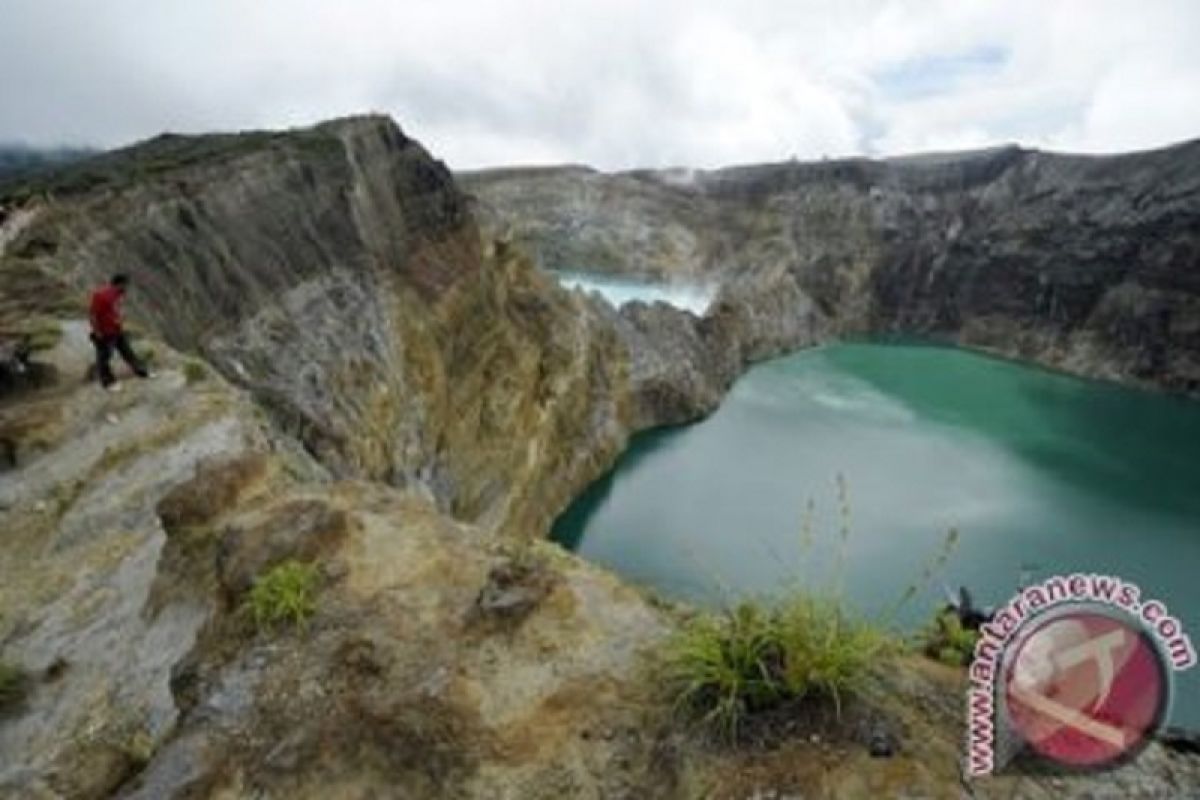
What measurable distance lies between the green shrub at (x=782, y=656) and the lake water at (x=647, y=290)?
15261 cm

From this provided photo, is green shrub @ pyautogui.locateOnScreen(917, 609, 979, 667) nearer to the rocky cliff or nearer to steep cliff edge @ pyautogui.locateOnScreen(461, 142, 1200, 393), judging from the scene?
the rocky cliff

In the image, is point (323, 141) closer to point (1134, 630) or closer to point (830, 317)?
point (1134, 630)

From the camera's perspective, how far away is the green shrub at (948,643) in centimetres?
942

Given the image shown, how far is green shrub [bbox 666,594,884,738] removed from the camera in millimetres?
8102

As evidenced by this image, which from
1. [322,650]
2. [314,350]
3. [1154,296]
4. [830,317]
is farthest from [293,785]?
[830,317]

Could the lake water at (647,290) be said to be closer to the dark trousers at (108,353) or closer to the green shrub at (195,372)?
the green shrub at (195,372)

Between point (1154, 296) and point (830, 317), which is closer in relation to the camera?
point (1154, 296)

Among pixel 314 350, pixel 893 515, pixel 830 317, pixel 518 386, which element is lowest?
pixel 830 317

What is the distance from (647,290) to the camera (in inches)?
6954

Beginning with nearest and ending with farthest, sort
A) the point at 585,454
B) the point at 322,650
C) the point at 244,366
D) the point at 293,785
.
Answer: the point at 293,785
the point at 322,650
the point at 244,366
the point at 585,454

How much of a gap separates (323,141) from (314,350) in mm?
20008

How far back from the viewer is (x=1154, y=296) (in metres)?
142

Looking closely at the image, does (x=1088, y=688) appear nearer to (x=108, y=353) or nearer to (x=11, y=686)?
(x=11, y=686)

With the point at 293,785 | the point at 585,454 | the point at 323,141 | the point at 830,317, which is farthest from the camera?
the point at 830,317
